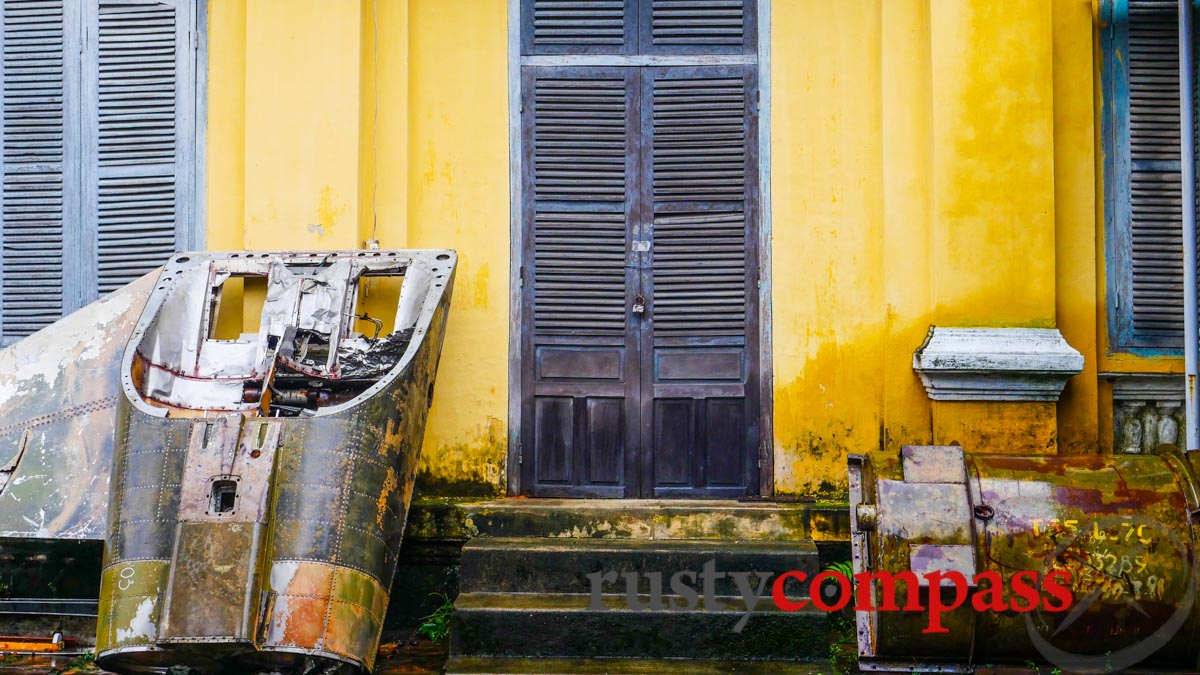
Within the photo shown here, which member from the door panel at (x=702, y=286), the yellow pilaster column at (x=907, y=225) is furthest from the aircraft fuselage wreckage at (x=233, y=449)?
the yellow pilaster column at (x=907, y=225)

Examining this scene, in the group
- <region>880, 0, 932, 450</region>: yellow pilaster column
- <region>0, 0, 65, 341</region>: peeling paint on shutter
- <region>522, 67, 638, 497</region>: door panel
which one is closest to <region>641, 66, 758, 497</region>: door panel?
<region>522, 67, 638, 497</region>: door panel

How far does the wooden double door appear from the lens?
5.96 meters

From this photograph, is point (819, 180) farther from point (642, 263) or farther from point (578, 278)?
point (578, 278)

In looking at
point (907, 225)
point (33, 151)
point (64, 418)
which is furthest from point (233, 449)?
point (907, 225)

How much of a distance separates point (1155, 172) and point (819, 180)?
1.73 m

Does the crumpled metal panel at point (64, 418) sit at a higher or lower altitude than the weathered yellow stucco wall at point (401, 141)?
lower

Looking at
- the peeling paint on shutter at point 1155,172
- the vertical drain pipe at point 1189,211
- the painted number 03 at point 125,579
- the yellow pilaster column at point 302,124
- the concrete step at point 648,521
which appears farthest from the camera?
the peeling paint on shutter at point 1155,172

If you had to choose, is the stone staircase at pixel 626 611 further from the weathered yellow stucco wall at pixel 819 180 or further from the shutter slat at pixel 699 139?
the shutter slat at pixel 699 139

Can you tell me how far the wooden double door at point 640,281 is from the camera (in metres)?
5.96

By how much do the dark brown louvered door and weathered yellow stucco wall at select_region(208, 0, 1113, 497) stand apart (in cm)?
17

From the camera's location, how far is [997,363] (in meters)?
5.44

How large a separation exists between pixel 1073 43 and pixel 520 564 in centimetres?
383

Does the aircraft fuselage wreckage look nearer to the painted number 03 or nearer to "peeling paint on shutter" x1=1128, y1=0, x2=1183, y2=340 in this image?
the painted number 03

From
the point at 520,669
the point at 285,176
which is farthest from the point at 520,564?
the point at 285,176
